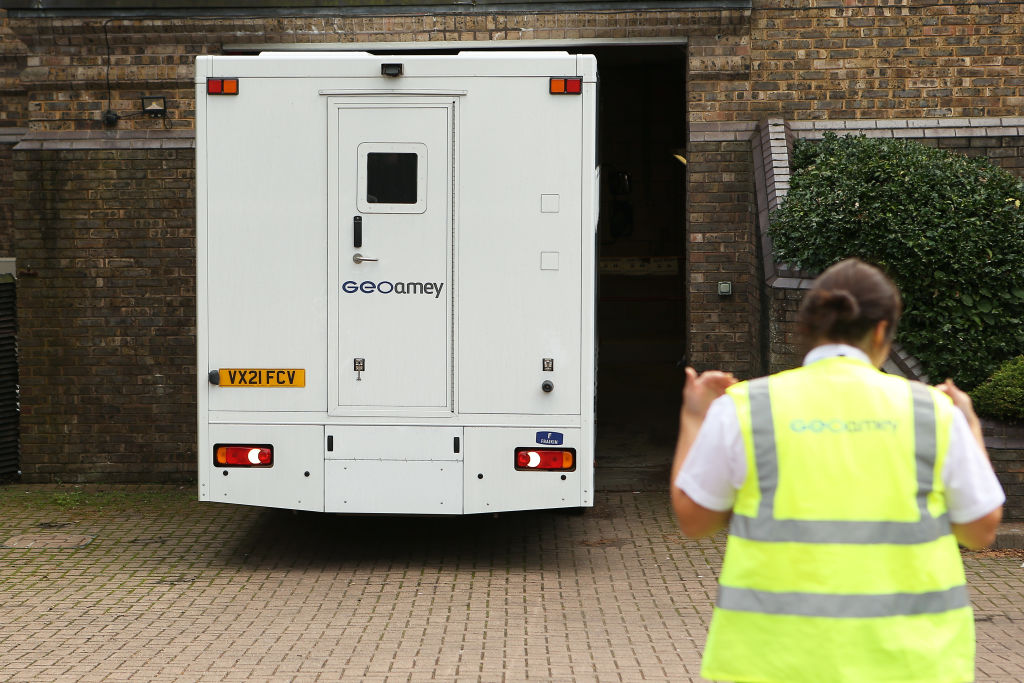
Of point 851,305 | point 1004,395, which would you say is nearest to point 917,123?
point 1004,395

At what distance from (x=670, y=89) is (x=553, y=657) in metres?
17.3

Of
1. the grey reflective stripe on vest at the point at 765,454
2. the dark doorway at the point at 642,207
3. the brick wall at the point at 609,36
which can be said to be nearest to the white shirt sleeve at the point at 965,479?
the grey reflective stripe on vest at the point at 765,454

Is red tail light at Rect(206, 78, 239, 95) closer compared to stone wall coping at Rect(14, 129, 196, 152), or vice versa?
red tail light at Rect(206, 78, 239, 95)

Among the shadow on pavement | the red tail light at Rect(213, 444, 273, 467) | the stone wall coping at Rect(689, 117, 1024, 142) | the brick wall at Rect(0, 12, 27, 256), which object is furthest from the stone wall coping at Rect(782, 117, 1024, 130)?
the brick wall at Rect(0, 12, 27, 256)

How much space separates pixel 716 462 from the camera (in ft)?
9.50

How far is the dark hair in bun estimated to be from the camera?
2.95 m

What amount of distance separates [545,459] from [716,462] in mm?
4825

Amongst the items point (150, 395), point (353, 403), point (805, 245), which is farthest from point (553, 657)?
point (150, 395)

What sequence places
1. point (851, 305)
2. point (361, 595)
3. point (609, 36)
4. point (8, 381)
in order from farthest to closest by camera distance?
point (8, 381) < point (609, 36) < point (361, 595) < point (851, 305)

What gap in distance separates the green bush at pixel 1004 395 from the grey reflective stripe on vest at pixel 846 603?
19.5 ft

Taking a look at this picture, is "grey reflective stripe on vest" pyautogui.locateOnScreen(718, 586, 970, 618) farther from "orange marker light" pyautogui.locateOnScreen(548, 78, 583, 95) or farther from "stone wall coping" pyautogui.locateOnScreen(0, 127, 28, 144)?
"stone wall coping" pyautogui.locateOnScreen(0, 127, 28, 144)

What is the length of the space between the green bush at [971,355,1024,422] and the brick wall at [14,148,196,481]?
6414 millimetres

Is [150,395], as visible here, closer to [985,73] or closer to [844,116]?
[844,116]

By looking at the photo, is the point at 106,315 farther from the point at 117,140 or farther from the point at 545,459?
the point at 545,459
